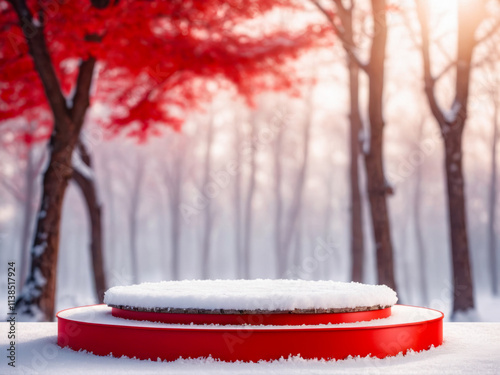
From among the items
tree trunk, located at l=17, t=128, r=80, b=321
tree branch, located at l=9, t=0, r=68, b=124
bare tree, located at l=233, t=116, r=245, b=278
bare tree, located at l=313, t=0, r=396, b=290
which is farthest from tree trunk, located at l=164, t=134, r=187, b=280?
tree branch, located at l=9, t=0, r=68, b=124

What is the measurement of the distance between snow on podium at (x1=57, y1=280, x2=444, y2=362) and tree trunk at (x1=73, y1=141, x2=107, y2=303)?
6.06 metres

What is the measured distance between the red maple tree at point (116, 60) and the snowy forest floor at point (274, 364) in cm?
383

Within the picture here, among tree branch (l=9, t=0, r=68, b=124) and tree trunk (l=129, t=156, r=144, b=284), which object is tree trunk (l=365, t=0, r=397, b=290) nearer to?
tree branch (l=9, t=0, r=68, b=124)

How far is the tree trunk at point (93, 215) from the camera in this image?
12.9 meters

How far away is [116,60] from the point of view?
38.8 feet

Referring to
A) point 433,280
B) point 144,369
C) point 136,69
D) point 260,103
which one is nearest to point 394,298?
point 144,369

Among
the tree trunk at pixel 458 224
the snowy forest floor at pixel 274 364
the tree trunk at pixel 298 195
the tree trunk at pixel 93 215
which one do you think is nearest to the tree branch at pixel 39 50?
the tree trunk at pixel 93 215

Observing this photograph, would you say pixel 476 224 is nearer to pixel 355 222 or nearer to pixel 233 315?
pixel 355 222

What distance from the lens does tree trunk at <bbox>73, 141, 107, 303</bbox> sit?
12.9 meters

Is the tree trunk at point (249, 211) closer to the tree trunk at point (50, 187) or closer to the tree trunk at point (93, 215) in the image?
the tree trunk at point (93, 215)

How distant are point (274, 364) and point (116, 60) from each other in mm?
7704

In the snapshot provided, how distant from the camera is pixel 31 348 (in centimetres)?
699

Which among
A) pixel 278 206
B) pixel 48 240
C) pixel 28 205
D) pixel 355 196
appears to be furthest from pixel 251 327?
pixel 278 206

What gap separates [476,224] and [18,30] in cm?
3450
